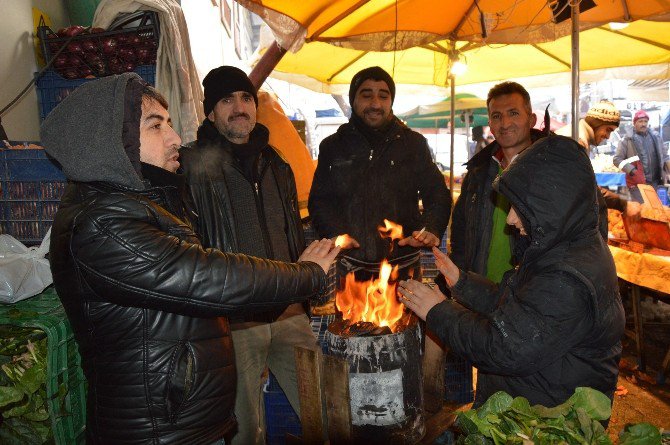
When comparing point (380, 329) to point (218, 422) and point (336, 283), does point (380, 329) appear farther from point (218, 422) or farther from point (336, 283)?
point (336, 283)

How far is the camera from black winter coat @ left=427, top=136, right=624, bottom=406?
2025mm

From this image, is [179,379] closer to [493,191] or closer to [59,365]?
[59,365]

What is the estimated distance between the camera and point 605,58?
8664 millimetres

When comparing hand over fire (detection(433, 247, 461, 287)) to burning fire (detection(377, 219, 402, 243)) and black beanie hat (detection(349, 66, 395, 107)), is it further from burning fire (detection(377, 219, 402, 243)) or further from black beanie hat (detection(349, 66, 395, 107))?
black beanie hat (detection(349, 66, 395, 107))

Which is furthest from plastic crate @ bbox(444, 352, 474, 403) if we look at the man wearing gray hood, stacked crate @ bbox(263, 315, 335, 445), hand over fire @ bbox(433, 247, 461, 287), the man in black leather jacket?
the man wearing gray hood

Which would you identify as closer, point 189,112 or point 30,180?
point 30,180

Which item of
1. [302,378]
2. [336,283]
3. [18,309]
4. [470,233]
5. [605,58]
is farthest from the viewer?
[605,58]

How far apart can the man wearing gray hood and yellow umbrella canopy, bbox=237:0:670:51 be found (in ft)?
10.3

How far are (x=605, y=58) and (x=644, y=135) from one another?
517cm

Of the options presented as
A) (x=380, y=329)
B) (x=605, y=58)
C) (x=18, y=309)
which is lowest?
(x=380, y=329)

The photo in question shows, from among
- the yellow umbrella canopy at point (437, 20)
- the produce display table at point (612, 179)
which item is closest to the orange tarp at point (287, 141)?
the yellow umbrella canopy at point (437, 20)

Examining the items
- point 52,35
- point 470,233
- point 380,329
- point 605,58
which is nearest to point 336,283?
point 470,233

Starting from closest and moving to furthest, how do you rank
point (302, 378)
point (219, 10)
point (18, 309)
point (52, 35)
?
point (18, 309)
point (302, 378)
point (52, 35)
point (219, 10)

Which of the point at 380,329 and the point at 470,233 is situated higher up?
the point at 470,233
